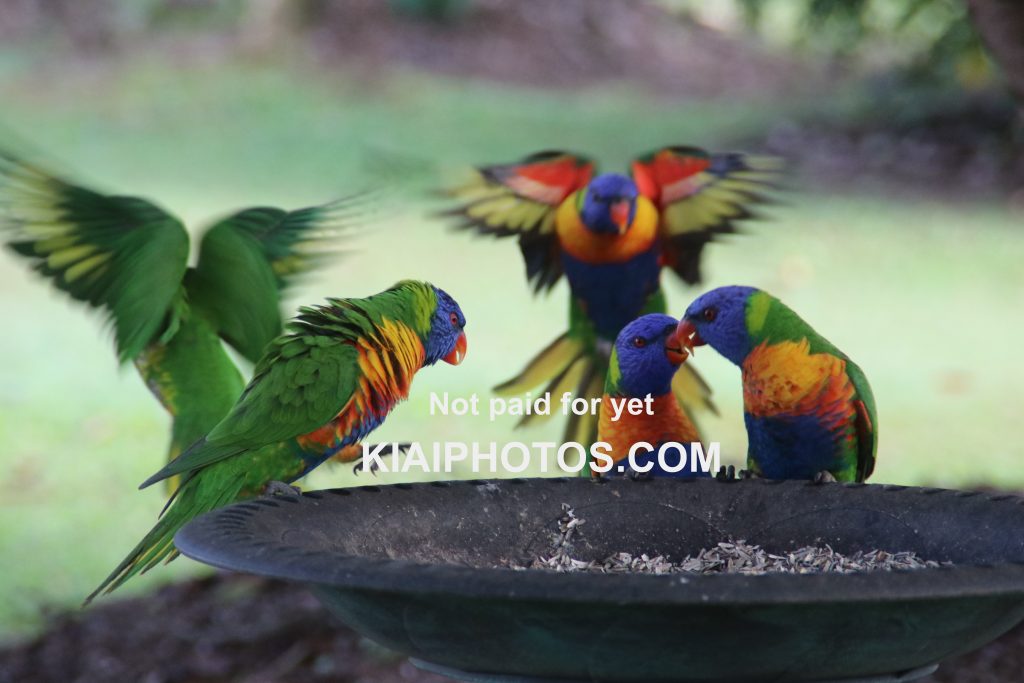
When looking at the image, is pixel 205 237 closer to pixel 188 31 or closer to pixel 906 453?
pixel 906 453

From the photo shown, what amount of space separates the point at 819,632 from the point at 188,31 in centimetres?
1192

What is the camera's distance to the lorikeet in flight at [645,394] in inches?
88.7

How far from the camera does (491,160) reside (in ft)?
28.8

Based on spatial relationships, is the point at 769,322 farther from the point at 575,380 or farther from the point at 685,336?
the point at 575,380

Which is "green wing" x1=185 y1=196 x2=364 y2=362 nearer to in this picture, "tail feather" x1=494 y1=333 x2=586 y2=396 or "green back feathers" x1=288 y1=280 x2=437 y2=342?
"green back feathers" x1=288 y1=280 x2=437 y2=342

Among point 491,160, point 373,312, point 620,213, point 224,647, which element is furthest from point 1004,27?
point 491,160

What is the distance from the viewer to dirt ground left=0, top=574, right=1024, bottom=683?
3.41m

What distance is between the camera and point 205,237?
2605 mm

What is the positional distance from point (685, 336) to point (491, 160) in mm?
6698

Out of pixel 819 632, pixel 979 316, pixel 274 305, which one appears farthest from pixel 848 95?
pixel 819 632

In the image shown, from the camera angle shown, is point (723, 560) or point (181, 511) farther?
point (181, 511)

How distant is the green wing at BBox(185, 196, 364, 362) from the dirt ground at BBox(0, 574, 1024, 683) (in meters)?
1.15

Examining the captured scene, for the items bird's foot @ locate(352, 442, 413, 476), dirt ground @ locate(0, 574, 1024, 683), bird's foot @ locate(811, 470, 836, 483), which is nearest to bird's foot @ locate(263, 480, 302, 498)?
bird's foot @ locate(352, 442, 413, 476)

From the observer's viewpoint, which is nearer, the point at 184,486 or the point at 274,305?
the point at 184,486
